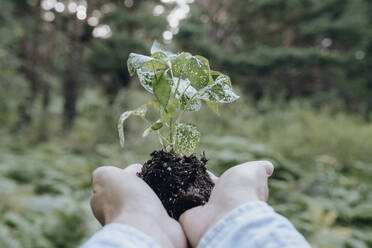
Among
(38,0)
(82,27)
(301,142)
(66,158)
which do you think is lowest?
(66,158)

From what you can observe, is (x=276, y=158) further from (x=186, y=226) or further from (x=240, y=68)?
(x=240, y=68)

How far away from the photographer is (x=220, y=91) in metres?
1.17

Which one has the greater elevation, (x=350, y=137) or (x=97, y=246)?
(x=97, y=246)

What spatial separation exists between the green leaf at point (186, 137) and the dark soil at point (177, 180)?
0.05 metres

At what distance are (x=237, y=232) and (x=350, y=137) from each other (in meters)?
7.27

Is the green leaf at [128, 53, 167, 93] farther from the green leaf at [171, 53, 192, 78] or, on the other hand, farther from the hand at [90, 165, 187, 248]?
the hand at [90, 165, 187, 248]

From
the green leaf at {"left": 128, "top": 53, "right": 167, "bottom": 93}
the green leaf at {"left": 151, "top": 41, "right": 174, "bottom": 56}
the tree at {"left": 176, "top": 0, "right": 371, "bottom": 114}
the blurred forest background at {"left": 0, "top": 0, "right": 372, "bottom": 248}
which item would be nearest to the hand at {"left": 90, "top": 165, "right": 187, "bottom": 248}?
the green leaf at {"left": 128, "top": 53, "right": 167, "bottom": 93}

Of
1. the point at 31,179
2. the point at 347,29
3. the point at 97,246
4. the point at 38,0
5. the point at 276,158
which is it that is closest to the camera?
the point at 97,246

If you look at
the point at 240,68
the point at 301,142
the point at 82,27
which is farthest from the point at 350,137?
the point at 82,27

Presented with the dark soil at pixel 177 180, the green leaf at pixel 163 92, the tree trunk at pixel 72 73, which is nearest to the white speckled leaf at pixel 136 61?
the green leaf at pixel 163 92

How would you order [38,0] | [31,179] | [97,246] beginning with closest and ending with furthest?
1. [97,246]
2. [31,179]
3. [38,0]

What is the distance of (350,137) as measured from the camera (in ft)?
23.1

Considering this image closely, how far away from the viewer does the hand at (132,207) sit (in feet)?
2.87

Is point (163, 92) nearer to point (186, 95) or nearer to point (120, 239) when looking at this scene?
point (186, 95)
